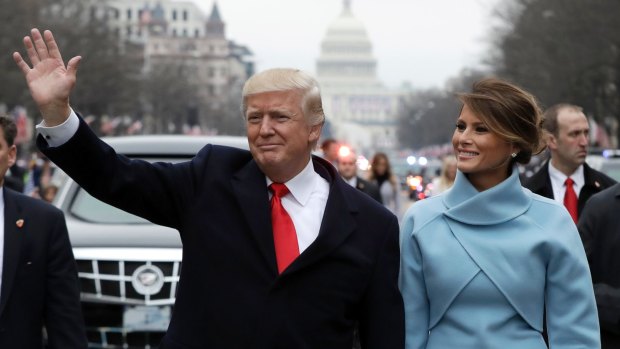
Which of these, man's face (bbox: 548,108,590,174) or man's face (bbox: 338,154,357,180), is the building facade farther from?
man's face (bbox: 548,108,590,174)

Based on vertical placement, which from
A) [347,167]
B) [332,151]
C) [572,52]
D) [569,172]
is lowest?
[572,52]

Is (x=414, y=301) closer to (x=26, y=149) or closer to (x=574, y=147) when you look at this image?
(x=574, y=147)

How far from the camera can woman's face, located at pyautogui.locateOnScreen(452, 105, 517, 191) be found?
5332mm

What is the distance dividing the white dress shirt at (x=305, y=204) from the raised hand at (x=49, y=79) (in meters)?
0.72

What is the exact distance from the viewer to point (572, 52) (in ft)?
195

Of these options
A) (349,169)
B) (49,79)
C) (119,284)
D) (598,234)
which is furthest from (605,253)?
(349,169)

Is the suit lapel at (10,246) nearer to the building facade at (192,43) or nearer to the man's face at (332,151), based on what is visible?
the man's face at (332,151)

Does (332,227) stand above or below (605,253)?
above

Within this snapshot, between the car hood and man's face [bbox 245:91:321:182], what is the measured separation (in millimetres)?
4410

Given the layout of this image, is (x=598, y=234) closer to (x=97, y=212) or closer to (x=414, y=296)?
(x=414, y=296)

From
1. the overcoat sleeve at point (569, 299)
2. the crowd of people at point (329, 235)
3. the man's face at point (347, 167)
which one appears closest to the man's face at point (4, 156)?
the crowd of people at point (329, 235)

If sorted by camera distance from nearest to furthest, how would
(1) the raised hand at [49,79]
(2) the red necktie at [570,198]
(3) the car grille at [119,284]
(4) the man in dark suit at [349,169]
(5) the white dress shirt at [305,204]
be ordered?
(1) the raised hand at [49,79], (5) the white dress shirt at [305,204], (2) the red necktie at [570,198], (3) the car grille at [119,284], (4) the man in dark suit at [349,169]

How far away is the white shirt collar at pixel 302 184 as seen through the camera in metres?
5.23

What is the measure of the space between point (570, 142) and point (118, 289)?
106 inches
